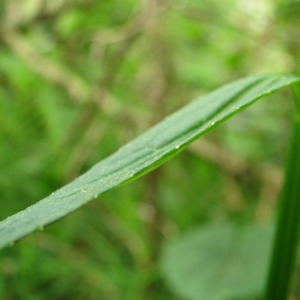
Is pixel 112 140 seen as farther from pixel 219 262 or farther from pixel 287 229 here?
pixel 287 229

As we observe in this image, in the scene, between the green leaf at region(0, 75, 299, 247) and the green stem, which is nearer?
the green leaf at region(0, 75, 299, 247)

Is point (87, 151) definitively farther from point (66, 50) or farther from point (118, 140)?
point (66, 50)

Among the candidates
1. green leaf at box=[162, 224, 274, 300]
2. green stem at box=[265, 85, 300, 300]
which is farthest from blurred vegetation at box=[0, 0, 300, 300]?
green stem at box=[265, 85, 300, 300]

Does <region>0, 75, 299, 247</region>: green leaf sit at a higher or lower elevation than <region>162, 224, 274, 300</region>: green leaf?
lower

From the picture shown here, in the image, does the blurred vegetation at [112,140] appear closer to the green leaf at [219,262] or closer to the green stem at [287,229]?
the green leaf at [219,262]

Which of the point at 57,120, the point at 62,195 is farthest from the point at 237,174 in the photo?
the point at 62,195

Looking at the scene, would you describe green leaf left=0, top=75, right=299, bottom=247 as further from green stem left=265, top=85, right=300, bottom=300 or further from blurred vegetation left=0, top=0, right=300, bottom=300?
blurred vegetation left=0, top=0, right=300, bottom=300
